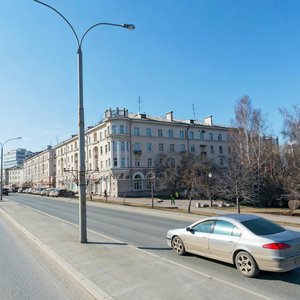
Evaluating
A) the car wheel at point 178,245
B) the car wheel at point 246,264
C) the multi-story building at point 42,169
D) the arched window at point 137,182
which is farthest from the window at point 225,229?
the multi-story building at point 42,169

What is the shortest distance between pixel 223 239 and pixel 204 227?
890 millimetres

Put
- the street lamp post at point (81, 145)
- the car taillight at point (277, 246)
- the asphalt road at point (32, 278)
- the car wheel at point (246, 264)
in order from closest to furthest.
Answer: the asphalt road at point (32, 278), the car taillight at point (277, 246), the car wheel at point (246, 264), the street lamp post at point (81, 145)

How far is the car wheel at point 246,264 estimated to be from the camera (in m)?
7.89

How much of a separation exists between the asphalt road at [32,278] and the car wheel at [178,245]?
135 inches

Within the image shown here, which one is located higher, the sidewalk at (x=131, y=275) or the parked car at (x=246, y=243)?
the parked car at (x=246, y=243)

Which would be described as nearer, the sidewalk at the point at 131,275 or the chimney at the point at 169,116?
the sidewalk at the point at 131,275

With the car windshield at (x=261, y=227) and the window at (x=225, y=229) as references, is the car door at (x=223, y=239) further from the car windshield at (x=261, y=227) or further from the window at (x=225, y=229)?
the car windshield at (x=261, y=227)

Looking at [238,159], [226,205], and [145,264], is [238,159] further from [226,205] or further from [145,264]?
[145,264]

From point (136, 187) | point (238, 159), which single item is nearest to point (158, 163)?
point (136, 187)

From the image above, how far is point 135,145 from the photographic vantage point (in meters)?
66.2

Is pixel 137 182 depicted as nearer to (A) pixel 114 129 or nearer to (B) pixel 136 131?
(B) pixel 136 131

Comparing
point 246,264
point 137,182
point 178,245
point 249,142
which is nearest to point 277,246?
point 246,264

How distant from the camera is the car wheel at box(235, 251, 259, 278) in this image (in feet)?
25.9

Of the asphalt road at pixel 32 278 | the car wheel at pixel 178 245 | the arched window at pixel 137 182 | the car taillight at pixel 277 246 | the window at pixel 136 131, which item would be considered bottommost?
the asphalt road at pixel 32 278
